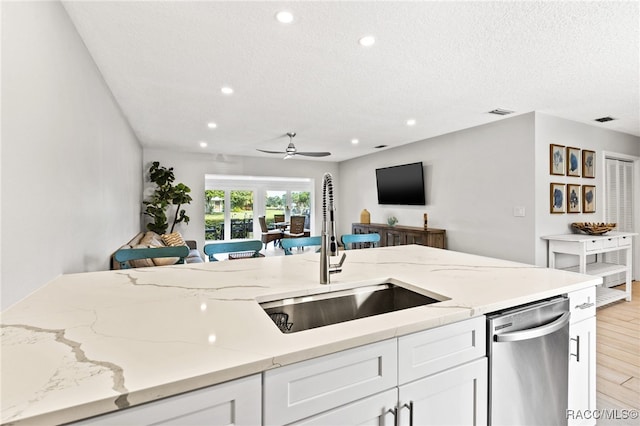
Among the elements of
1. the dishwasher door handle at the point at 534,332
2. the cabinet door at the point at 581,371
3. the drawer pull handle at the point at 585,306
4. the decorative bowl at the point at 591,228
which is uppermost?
the decorative bowl at the point at 591,228

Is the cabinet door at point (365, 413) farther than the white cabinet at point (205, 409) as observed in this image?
Yes

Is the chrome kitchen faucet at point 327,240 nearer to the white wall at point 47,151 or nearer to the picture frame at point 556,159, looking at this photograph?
the white wall at point 47,151

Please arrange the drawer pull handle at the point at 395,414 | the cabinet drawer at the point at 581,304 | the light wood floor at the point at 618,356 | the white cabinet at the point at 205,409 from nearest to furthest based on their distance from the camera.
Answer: the white cabinet at the point at 205,409 → the drawer pull handle at the point at 395,414 → the cabinet drawer at the point at 581,304 → the light wood floor at the point at 618,356

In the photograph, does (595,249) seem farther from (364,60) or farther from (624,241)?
(364,60)

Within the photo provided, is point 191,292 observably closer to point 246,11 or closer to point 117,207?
point 246,11

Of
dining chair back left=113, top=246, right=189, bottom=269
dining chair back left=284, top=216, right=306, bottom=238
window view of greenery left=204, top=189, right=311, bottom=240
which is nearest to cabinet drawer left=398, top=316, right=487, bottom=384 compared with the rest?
dining chair back left=113, top=246, right=189, bottom=269

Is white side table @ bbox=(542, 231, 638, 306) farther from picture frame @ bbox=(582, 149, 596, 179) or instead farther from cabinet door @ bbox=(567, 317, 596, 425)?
cabinet door @ bbox=(567, 317, 596, 425)

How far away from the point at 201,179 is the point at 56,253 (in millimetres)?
5019

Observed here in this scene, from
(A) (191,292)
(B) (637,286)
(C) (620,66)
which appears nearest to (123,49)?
(A) (191,292)

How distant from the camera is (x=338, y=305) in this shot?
1394mm

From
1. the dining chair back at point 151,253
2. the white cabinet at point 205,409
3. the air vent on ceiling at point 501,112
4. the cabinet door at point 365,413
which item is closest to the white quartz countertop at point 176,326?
the white cabinet at point 205,409

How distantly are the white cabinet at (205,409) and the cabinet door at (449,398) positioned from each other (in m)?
0.49

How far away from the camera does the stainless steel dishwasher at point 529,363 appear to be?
3.71 ft

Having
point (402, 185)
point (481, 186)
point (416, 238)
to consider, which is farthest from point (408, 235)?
point (481, 186)
